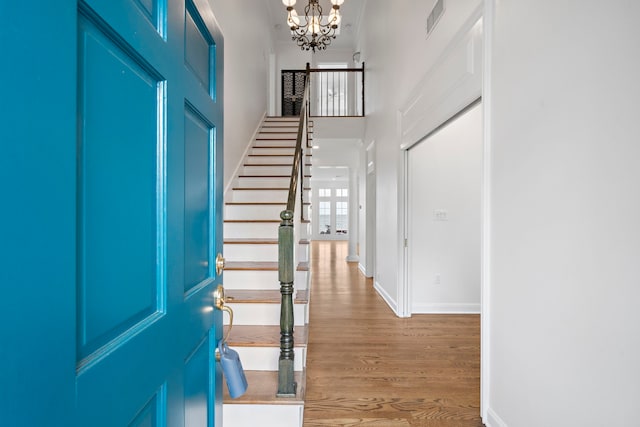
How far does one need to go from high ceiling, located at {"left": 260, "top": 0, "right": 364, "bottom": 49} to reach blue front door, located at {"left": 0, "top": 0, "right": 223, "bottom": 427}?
23.8ft

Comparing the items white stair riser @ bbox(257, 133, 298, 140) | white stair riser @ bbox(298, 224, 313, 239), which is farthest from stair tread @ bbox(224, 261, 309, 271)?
white stair riser @ bbox(257, 133, 298, 140)

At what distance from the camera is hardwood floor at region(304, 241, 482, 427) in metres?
2.13

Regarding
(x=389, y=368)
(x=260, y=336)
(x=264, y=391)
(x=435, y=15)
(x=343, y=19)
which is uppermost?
(x=343, y=19)

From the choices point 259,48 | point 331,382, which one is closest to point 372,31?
point 259,48

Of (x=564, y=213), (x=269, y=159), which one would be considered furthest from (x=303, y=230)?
(x=564, y=213)

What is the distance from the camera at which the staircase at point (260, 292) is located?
1880 mm

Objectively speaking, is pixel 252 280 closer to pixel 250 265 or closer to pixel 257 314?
pixel 250 265

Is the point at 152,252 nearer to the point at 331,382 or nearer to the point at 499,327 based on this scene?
the point at 499,327

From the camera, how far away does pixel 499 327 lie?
184cm

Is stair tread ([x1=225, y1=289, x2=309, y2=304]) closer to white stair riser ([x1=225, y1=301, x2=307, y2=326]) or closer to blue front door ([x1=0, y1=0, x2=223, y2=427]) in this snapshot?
white stair riser ([x1=225, y1=301, x2=307, y2=326])

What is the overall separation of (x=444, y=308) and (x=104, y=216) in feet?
14.1

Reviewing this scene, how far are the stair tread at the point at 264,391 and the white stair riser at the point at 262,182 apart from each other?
8.09 feet

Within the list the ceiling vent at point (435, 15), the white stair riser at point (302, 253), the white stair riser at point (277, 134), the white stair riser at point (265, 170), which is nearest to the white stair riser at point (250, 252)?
the white stair riser at point (302, 253)

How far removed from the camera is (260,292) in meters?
2.68
